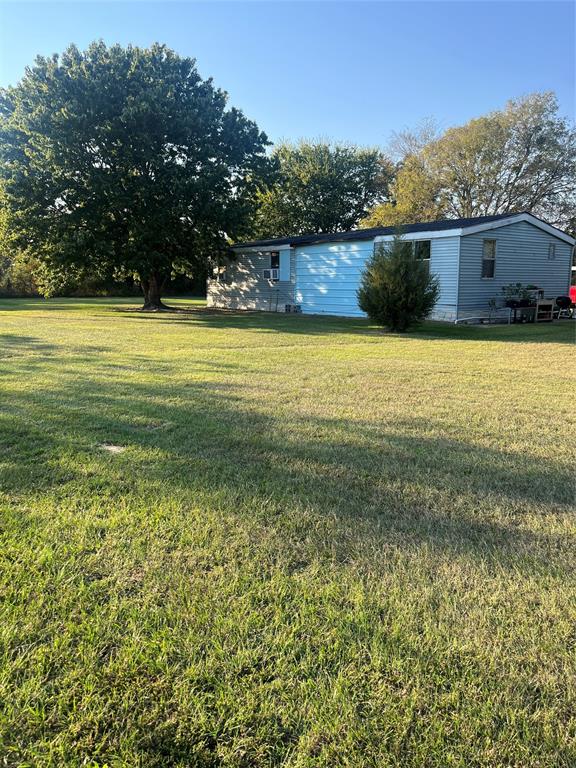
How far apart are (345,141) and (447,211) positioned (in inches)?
398

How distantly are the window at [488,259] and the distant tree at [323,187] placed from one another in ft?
70.6

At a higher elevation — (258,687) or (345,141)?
(345,141)

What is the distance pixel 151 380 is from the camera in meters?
5.79

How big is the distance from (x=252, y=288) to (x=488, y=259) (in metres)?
11.3

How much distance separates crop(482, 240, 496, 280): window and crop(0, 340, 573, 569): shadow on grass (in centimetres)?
1306

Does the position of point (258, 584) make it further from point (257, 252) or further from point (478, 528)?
point (257, 252)

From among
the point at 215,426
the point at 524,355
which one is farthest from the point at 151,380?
the point at 524,355

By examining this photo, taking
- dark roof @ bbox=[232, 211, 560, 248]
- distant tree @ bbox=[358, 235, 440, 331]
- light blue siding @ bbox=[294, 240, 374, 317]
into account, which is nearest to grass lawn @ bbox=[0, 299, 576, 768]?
distant tree @ bbox=[358, 235, 440, 331]

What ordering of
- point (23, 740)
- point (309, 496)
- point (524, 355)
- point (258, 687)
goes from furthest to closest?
point (524, 355) < point (309, 496) < point (258, 687) < point (23, 740)

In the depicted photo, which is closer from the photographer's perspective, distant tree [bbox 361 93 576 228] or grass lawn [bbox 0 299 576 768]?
grass lawn [bbox 0 299 576 768]

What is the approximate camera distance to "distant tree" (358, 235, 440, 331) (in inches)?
464

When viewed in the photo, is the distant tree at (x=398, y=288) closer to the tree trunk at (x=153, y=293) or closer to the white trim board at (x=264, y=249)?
the white trim board at (x=264, y=249)

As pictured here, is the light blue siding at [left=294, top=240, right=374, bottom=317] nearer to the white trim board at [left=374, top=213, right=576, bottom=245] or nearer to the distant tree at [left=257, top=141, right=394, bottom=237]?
the white trim board at [left=374, top=213, right=576, bottom=245]

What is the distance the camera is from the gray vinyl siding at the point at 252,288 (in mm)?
21531
